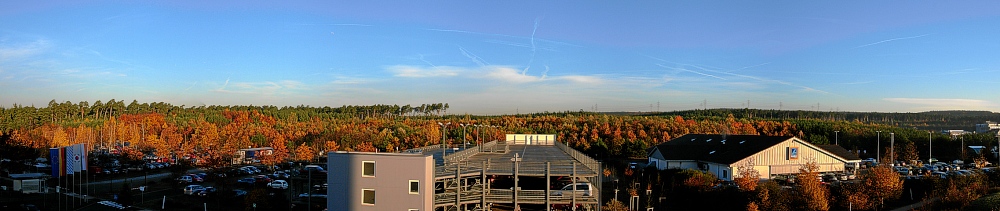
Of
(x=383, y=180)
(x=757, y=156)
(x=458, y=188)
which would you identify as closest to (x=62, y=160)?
(x=383, y=180)

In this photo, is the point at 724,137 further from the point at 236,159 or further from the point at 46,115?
the point at 46,115

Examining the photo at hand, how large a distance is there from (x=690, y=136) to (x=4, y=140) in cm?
6176

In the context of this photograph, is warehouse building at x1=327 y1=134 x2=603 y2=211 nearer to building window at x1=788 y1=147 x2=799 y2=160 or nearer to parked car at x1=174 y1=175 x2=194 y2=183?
building window at x1=788 y1=147 x2=799 y2=160

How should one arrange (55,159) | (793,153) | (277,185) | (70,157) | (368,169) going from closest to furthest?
1. (368,169)
2. (70,157)
3. (55,159)
4. (277,185)
5. (793,153)

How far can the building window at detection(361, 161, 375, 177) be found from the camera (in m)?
19.6

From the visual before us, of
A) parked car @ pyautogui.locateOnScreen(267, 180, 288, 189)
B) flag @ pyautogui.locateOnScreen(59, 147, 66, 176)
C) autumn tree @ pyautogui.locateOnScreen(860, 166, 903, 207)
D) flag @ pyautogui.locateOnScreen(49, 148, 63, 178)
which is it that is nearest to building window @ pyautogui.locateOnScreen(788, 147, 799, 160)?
autumn tree @ pyautogui.locateOnScreen(860, 166, 903, 207)

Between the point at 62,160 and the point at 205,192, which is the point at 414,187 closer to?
the point at 205,192

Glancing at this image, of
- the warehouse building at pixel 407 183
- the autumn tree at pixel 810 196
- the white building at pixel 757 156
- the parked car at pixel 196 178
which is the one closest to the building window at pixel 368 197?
the warehouse building at pixel 407 183

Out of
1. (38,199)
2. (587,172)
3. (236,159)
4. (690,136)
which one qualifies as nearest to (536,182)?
(587,172)

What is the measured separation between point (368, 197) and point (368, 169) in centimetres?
98

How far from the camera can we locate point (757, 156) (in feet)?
132

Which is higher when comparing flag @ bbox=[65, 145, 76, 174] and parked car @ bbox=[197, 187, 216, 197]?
flag @ bbox=[65, 145, 76, 174]

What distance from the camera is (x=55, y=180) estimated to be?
43375 millimetres

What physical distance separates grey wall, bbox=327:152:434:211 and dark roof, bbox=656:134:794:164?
27.4 metres
